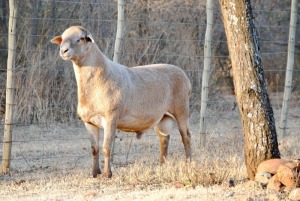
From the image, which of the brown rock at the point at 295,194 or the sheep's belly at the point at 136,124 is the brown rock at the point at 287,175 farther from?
the sheep's belly at the point at 136,124

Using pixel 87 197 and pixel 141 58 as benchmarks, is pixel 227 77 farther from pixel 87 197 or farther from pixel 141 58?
pixel 87 197

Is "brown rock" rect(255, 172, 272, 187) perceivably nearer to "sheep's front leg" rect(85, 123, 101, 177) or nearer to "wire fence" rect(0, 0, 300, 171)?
"sheep's front leg" rect(85, 123, 101, 177)

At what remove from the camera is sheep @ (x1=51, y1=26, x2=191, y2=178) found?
928cm

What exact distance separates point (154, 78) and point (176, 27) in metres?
6.44

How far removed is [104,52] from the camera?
48.9 feet

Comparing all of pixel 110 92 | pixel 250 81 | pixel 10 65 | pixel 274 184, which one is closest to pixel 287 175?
pixel 274 184

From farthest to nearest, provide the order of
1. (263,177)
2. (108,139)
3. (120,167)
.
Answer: (120,167)
(108,139)
(263,177)

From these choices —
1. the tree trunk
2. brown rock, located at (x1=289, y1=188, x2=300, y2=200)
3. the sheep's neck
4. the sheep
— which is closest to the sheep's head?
the sheep

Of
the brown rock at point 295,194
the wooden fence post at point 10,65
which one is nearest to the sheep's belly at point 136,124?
the wooden fence post at point 10,65

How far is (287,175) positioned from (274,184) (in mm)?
167

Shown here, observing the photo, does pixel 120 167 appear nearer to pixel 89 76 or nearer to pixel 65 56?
pixel 89 76

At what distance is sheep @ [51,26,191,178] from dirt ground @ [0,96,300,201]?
572mm

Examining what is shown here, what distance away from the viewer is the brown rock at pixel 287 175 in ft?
Result: 25.0

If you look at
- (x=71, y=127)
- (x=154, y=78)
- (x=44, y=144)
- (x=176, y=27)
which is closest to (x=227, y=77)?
(x=176, y=27)
